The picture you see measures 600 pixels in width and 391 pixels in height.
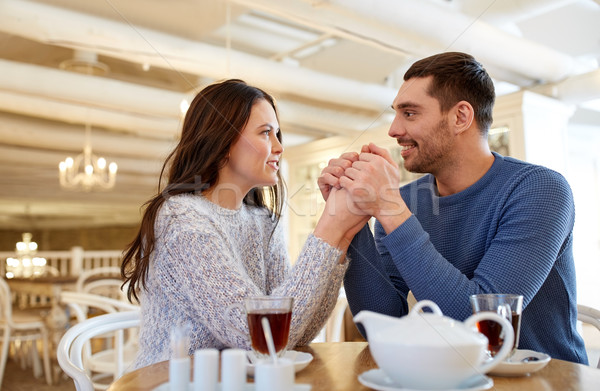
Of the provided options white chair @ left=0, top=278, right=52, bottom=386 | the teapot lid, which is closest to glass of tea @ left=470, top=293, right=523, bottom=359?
the teapot lid

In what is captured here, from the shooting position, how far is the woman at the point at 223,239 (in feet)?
3.07

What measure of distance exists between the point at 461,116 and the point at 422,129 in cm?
10

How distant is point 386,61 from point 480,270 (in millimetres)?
3394

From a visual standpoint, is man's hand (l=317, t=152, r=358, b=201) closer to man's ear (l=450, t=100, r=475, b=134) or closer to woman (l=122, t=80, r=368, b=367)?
woman (l=122, t=80, r=368, b=367)

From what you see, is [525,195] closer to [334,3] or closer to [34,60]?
[334,3]

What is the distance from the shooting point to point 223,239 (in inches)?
41.6

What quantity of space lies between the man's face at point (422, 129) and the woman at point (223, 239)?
0.31 m

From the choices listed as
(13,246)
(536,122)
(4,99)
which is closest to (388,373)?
(536,122)

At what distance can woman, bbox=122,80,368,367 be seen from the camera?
935mm

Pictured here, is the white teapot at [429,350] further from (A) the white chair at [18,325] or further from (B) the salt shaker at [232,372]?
(A) the white chair at [18,325]

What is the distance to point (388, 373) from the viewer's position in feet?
2.05

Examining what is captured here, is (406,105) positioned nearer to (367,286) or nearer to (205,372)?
(367,286)

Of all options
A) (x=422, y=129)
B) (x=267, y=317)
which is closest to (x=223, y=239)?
(x=267, y=317)

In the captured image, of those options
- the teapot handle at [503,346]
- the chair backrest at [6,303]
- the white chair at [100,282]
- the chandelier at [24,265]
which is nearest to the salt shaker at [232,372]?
the teapot handle at [503,346]
